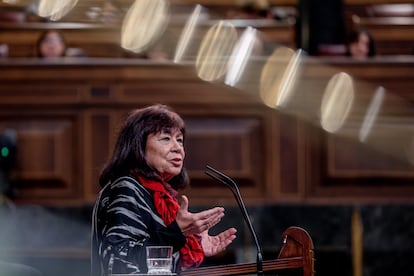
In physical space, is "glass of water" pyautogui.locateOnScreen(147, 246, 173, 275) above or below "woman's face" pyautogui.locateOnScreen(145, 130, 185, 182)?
below

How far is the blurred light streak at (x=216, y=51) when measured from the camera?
22.1 ft

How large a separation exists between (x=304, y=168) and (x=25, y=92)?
158cm

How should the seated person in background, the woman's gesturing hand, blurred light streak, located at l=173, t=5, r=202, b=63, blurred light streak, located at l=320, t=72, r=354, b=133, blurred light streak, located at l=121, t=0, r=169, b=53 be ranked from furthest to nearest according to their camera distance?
blurred light streak, located at l=121, t=0, r=169, b=53
blurred light streak, located at l=173, t=5, r=202, b=63
the seated person in background
blurred light streak, located at l=320, t=72, r=354, b=133
the woman's gesturing hand

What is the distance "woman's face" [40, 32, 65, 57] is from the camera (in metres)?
6.91

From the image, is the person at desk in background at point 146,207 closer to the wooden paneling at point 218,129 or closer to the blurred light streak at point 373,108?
the wooden paneling at point 218,129

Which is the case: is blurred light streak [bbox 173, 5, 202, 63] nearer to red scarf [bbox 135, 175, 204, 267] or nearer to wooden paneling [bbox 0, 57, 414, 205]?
wooden paneling [bbox 0, 57, 414, 205]

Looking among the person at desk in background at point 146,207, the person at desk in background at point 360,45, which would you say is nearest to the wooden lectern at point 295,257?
the person at desk in background at point 146,207

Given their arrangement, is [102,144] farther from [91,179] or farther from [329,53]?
[329,53]

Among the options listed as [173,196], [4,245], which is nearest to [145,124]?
[173,196]

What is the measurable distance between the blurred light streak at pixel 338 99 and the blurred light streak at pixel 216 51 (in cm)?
58

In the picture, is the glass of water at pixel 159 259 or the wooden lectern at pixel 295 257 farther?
the wooden lectern at pixel 295 257

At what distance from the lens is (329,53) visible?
696 centimetres

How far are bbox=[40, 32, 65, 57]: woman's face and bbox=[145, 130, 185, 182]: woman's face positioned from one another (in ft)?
13.3

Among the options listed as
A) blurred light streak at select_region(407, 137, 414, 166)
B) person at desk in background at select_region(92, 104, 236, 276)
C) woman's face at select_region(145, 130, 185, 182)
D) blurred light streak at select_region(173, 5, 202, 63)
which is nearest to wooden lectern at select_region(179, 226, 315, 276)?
person at desk in background at select_region(92, 104, 236, 276)
